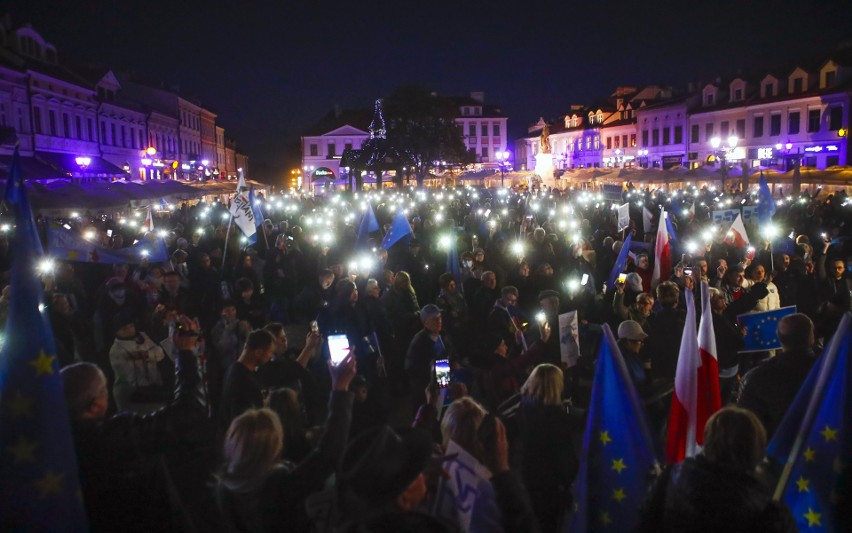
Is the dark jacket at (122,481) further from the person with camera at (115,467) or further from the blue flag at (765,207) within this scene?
the blue flag at (765,207)

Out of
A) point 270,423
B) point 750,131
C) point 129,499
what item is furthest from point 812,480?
point 750,131

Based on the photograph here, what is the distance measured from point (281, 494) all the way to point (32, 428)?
1139 millimetres

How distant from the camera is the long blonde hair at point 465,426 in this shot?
3.39 meters

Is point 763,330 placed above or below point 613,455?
above

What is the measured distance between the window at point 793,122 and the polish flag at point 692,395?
47.2 meters

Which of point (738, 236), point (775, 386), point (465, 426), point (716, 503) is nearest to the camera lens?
point (716, 503)

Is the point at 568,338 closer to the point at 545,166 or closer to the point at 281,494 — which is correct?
the point at 281,494

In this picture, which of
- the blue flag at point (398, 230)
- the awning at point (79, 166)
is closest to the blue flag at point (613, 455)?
the blue flag at point (398, 230)

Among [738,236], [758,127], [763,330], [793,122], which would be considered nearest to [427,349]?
[763,330]

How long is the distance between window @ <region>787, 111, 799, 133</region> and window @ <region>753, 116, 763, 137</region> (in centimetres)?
254

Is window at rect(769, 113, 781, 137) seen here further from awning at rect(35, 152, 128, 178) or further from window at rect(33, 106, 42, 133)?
window at rect(33, 106, 42, 133)

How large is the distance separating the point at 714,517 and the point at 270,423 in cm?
202

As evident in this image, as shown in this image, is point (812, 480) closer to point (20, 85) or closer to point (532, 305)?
point (532, 305)

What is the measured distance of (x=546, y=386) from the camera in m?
4.33
